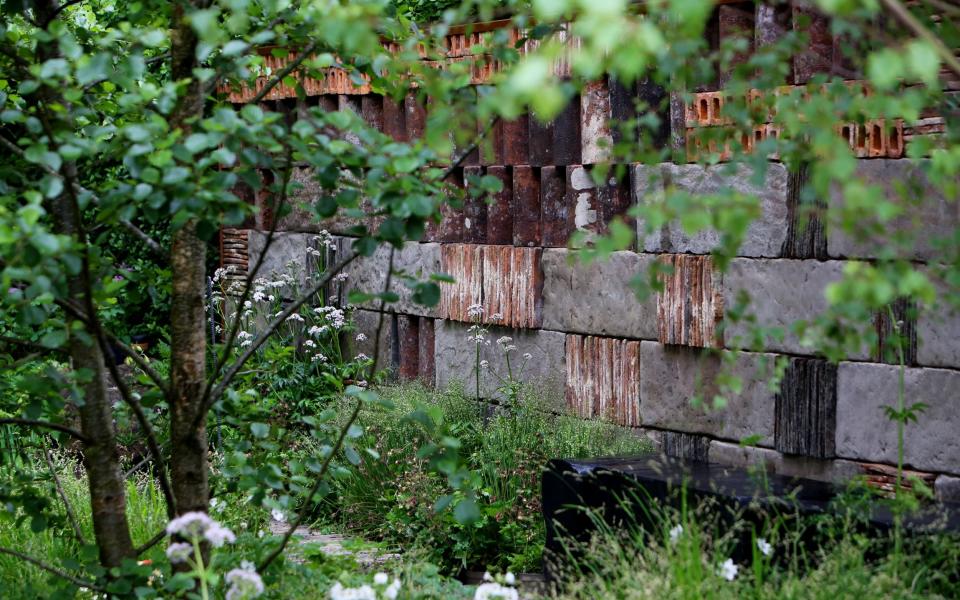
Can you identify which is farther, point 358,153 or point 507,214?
point 507,214

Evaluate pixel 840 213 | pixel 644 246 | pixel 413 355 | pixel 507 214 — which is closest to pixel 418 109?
pixel 507 214

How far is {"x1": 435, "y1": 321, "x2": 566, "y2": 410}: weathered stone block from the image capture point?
586 cm

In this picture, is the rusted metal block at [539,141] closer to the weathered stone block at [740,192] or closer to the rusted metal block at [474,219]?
the rusted metal block at [474,219]

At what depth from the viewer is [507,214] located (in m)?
6.17

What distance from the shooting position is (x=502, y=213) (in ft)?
20.3

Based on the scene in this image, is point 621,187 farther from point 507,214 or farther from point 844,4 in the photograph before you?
point 844,4

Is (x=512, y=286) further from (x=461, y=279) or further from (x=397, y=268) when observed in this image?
(x=397, y=268)

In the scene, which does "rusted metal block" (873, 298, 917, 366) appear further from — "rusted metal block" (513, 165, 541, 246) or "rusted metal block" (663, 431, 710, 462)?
"rusted metal block" (513, 165, 541, 246)

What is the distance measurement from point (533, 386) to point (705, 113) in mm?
1744

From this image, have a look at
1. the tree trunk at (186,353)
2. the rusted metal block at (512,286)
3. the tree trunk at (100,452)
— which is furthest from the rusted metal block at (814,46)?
the tree trunk at (100,452)

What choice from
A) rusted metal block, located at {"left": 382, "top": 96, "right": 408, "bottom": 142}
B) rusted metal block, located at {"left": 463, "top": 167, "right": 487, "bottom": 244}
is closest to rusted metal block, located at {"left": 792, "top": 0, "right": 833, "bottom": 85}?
rusted metal block, located at {"left": 463, "top": 167, "right": 487, "bottom": 244}

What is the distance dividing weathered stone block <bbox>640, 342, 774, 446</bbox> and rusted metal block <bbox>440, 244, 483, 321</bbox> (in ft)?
4.08

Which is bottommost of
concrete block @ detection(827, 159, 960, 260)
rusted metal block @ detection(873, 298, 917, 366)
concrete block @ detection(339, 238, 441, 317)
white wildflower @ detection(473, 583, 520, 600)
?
white wildflower @ detection(473, 583, 520, 600)

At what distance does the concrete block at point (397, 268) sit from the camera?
261 inches
